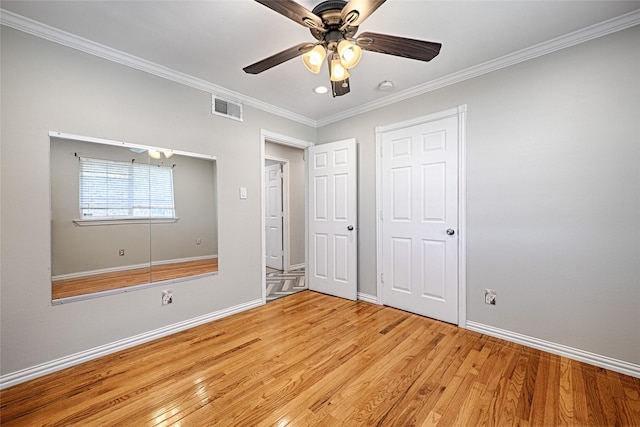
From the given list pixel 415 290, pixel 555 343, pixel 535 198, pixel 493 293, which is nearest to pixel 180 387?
pixel 415 290

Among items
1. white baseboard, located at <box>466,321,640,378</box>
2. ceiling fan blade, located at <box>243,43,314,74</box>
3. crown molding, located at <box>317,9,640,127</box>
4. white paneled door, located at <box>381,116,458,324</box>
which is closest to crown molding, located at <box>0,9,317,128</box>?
ceiling fan blade, located at <box>243,43,314,74</box>

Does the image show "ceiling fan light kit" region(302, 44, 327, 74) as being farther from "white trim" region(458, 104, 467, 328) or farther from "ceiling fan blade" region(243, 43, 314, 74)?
"white trim" region(458, 104, 467, 328)

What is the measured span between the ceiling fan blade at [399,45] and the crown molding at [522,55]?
119cm

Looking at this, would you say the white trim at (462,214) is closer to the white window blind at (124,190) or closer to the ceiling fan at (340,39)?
the ceiling fan at (340,39)

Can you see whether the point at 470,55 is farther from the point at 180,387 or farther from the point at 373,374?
the point at 180,387

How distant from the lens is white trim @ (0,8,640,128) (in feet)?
6.08

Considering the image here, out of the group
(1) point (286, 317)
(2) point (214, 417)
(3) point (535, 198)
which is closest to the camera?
(2) point (214, 417)

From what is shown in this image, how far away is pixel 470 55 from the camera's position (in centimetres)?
230

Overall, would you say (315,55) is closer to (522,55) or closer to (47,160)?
(522,55)

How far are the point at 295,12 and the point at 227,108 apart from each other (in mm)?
1837

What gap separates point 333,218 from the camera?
3.61 metres

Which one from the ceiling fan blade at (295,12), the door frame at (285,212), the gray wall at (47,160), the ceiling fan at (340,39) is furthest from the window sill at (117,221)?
the door frame at (285,212)

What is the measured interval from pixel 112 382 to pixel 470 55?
147 inches

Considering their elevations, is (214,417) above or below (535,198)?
below
